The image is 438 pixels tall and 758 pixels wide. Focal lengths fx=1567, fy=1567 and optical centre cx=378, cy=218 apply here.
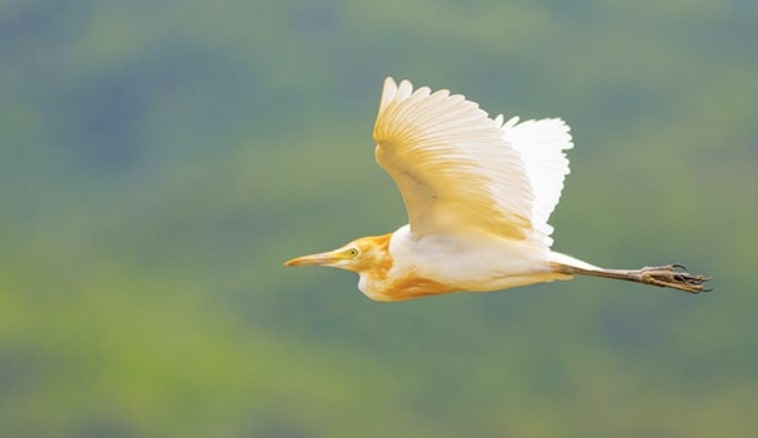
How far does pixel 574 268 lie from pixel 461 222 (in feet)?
1.35

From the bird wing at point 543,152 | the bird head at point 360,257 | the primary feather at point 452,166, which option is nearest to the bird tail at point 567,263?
the primary feather at point 452,166

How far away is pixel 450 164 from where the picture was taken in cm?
502

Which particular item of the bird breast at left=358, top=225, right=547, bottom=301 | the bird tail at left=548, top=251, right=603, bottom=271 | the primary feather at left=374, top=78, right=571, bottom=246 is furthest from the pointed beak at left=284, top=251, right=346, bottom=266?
the bird tail at left=548, top=251, right=603, bottom=271

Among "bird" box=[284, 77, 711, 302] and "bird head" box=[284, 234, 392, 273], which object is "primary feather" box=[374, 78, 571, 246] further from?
"bird head" box=[284, 234, 392, 273]

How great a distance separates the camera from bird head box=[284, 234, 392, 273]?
5.43 m

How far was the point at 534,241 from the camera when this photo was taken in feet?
17.7

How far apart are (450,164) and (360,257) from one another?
608mm

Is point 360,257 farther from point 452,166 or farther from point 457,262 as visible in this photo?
point 452,166

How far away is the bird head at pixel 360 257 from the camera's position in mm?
5426

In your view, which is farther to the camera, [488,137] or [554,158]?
[554,158]

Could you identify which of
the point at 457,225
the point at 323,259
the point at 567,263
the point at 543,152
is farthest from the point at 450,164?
the point at 543,152

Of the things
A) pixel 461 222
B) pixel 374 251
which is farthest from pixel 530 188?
pixel 374 251

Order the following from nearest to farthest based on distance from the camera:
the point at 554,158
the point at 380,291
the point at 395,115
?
the point at 395,115
the point at 380,291
the point at 554,158

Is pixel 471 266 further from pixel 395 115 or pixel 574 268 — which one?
pixel 395 115
